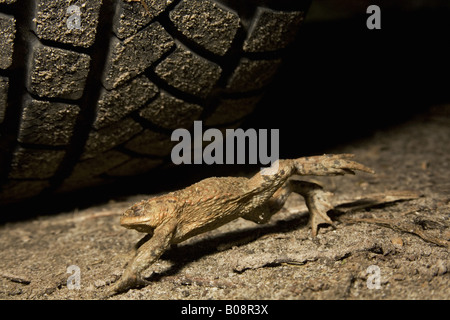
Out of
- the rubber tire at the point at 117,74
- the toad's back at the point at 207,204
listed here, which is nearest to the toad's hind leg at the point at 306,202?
the toad's back at the point at 207,204

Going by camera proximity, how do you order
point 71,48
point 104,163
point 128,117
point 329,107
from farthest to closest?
1. point 329,107
2. point 104,163
3. point 128,117
4. point 71,48

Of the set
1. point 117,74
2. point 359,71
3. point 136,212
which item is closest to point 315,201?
point 136,212

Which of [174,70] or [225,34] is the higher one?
[225,34]

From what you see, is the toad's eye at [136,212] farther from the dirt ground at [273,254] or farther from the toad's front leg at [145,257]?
the dirt ground at [273,254]

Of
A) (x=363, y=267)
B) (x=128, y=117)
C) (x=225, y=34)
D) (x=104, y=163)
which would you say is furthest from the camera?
(x=104, y=163)

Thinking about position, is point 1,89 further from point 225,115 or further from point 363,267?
point 363,267

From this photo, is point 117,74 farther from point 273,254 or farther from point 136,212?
point 273,254

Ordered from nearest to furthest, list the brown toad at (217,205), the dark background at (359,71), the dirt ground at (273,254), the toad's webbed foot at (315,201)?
the dirt ground at (273,254) → the brown toad at (217,205) → the toad's webbed foot at (315,201) → the dark background at (359,71)

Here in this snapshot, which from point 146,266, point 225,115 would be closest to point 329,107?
point 225,115
